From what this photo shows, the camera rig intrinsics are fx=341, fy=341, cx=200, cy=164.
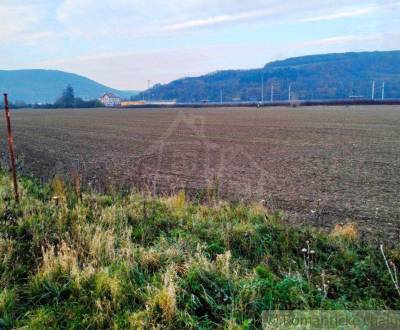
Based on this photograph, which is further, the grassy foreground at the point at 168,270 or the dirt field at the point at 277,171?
the dirt field at the point at 277,171

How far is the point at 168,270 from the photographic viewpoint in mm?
4844

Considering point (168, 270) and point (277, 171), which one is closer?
point (168, 270)

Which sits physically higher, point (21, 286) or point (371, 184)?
point (21, 286)

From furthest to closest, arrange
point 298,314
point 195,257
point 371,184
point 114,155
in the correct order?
point 114,155 < point 371,184 < point 195,257 < point 298,314

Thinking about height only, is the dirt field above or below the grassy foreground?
below

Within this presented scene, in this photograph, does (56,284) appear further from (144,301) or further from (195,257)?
(195,257)

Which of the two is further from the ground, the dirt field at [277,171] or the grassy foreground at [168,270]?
the grassy foreground at [168,270]

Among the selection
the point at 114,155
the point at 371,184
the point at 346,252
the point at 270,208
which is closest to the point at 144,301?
the point at 346,252

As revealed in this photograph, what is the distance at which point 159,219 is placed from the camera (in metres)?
7.54

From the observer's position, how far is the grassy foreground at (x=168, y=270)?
416 cm

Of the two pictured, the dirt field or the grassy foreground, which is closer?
the grassy foreground

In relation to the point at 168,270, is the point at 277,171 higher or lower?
lower

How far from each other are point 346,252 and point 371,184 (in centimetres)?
852

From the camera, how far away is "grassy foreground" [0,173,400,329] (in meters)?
4.16
